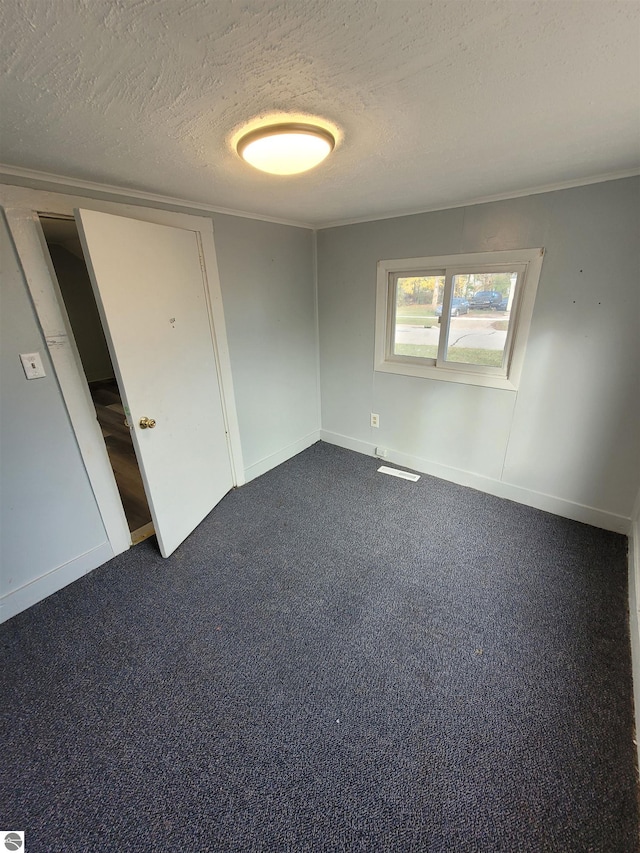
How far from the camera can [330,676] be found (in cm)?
142

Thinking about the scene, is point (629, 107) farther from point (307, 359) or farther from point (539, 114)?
point (307, 359)

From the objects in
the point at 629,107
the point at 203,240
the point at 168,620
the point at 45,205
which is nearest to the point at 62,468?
the point at 168,620

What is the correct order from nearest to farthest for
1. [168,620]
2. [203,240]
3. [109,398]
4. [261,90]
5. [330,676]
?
[261,90]
[330,676]
[168,620]
[203,240]
[109,398]

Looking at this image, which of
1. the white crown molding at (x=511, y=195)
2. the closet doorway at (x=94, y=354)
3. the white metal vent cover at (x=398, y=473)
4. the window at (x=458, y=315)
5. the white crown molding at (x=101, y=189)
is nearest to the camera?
the white crown molding at (x=101, y=189)

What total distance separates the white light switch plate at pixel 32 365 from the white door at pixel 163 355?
335mm

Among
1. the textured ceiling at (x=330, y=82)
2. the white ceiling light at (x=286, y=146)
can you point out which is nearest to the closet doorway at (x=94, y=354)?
the textured ceiling at (x=330, y=82)

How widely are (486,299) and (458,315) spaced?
21 cm

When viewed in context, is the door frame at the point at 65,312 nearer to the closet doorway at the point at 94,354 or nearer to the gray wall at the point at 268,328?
the gray wall at the point at 268,328

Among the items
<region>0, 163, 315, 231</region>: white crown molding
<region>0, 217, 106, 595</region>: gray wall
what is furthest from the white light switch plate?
<region>0, 163, 315, 231</region>: white crown molding

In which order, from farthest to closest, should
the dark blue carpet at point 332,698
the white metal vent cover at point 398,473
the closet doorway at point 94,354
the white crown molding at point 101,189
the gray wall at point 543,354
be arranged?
the closet doorway at point 94,354 → the white metal vent cover at point 398,473 → the gray wall at point 543,354 → the white crown molding at point 101,189 → the dark blue carpet at point 332,698

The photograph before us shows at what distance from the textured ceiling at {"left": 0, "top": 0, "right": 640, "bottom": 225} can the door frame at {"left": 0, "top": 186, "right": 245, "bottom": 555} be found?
153 mm

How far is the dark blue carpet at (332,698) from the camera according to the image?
102 centimetres

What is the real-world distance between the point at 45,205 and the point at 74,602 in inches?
78.7

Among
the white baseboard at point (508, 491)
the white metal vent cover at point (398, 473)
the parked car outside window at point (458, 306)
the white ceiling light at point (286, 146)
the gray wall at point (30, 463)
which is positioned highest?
the white ceiling light at point (286, 146)
